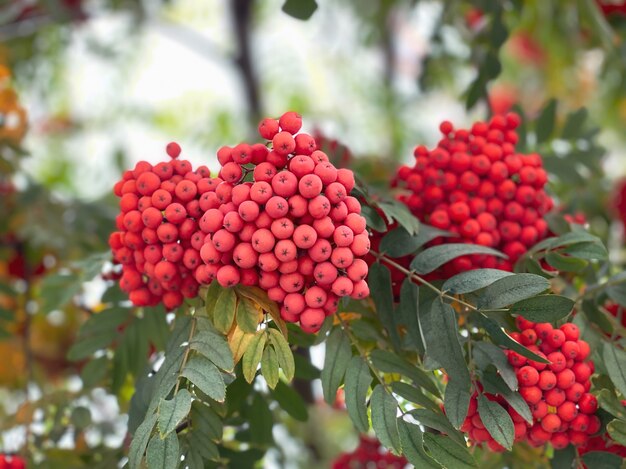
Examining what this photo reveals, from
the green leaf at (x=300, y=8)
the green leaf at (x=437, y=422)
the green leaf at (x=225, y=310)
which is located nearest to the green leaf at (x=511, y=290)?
the green leaf at (x=437, y=422)

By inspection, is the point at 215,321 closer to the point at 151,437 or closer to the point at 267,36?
the point at 151,437

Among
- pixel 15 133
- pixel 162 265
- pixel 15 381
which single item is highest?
pixel 162 265

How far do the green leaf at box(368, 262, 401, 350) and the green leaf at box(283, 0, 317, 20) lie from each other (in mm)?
302

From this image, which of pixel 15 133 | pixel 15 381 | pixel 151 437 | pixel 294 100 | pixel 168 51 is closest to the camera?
pixel 151 437

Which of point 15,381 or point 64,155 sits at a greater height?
point 15,381

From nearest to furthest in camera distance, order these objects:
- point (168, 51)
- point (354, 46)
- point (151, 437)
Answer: point (151, 437) < point (354, 46) < point (168, 51)

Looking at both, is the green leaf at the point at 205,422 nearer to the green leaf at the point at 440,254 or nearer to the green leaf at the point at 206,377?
the green leaf at the point at 206,377

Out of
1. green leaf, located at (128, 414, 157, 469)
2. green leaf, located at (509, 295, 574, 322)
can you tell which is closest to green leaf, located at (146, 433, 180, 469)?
green leaf, located at (128, 414, 157, 469)

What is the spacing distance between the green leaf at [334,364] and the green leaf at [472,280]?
0.37ft

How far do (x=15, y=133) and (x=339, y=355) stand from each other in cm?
85

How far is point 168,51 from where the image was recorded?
2744mm

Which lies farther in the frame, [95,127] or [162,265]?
[95,127]

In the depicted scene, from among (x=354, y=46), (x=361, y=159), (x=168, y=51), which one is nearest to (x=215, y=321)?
(x=361, y=159)

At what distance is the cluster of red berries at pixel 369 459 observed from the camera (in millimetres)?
1030
